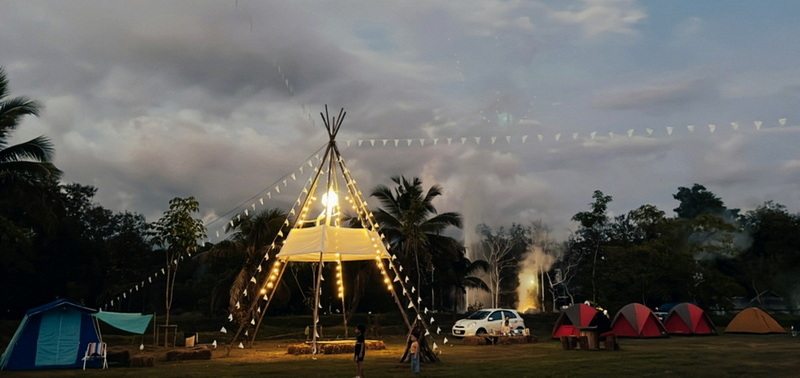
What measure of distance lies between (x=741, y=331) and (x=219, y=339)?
25.6 metres

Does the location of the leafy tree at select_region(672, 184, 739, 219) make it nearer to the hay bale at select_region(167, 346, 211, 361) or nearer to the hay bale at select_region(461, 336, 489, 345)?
the hay bale at select_region(461, 336, 489, 345)

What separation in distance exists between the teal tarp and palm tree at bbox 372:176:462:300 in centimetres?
1681

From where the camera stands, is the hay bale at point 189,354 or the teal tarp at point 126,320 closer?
the teal tarp at point 126,320

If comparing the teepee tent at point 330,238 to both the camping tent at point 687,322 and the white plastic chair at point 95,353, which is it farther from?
the camping tent at point 687,322

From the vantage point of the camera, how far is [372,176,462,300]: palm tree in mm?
33219

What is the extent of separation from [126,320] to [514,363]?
10.8m

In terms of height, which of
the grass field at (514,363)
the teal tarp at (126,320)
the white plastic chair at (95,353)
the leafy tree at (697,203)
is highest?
the leafy tree at (697,203)

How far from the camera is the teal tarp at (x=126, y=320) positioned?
1692cm

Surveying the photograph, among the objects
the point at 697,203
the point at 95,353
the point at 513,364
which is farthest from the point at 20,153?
the point at 697,203

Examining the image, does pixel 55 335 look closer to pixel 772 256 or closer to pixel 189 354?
pixel 189 354

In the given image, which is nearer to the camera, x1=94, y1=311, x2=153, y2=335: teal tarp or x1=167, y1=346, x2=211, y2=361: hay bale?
x1=94, y1=311, x2=153, y2=335: teal tarp

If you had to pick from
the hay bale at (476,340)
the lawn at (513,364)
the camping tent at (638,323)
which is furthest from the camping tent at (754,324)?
the hay bale at (476,340)

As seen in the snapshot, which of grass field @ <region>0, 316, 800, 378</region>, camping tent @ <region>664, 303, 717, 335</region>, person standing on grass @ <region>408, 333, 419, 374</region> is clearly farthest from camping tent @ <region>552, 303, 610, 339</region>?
person standing on grass @ <region>408, 333, 419, 374</region>

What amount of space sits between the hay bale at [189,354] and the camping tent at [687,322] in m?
22.5
